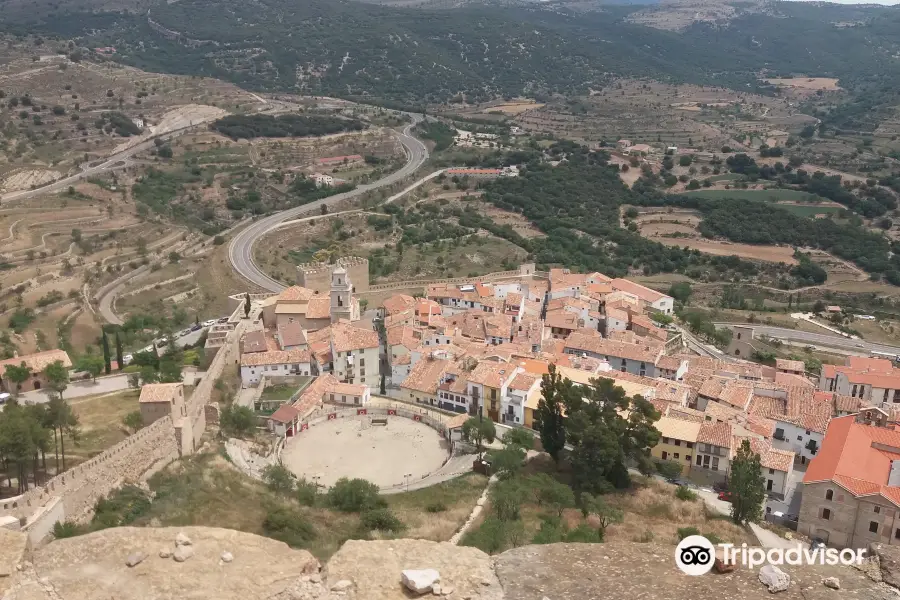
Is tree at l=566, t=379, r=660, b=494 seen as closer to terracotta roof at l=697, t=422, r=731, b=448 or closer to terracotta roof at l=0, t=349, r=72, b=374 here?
terracotta roof at l=697, t=422, r=731, b=448

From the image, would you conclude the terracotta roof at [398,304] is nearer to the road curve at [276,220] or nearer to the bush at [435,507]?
the road curve at [276,220]

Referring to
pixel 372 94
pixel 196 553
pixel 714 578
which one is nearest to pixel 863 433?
pixel 714 578

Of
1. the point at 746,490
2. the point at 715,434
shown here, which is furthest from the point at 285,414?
the point at 746,490

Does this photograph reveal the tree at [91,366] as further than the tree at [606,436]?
Yes

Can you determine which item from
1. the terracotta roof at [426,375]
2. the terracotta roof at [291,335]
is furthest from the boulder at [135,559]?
the terracotta roof at [291,335]

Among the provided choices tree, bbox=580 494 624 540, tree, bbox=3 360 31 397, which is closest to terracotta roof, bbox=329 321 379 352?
tree, bbox=3 360 31 397
